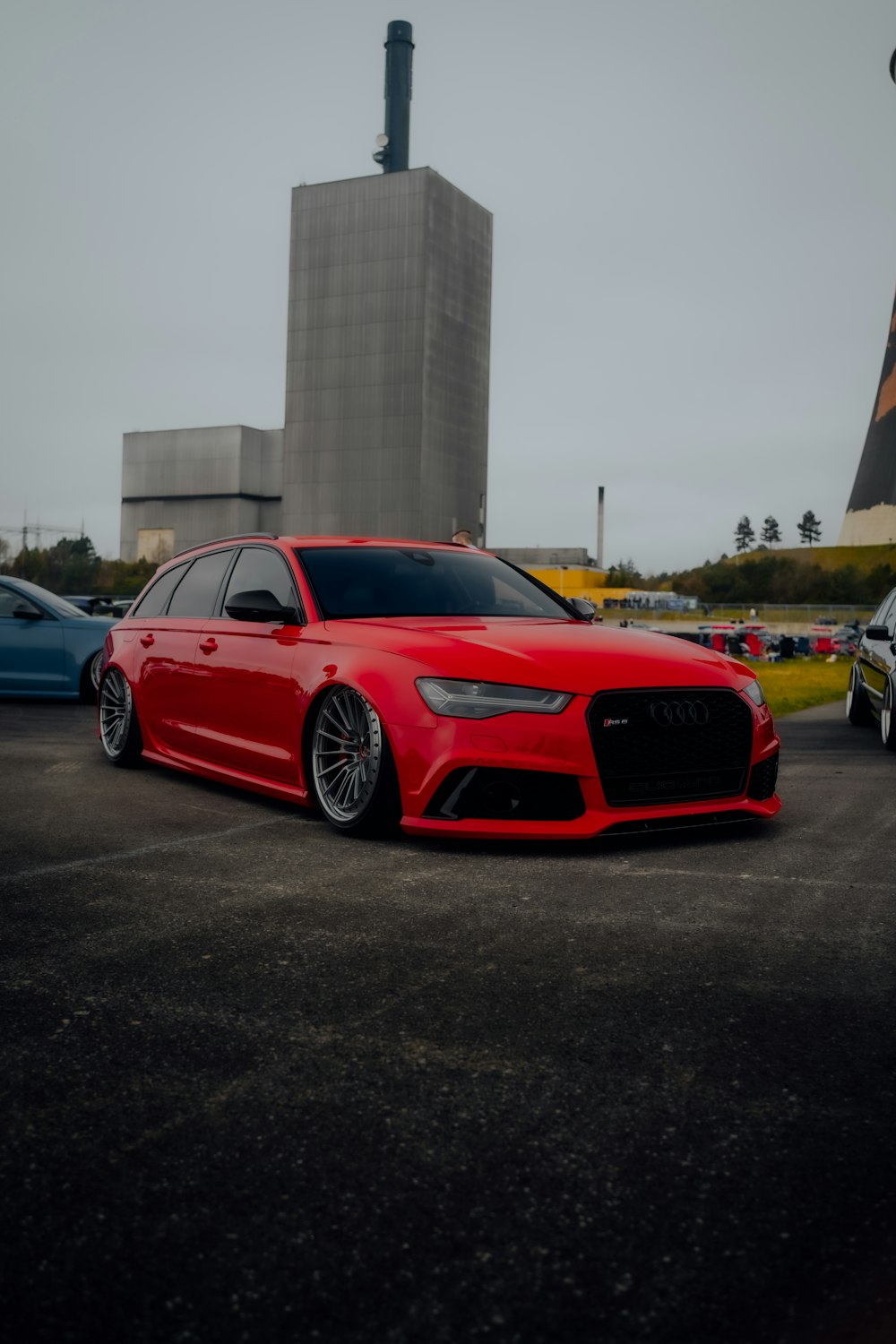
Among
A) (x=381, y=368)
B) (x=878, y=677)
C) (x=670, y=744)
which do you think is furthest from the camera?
(x=381, y=368)

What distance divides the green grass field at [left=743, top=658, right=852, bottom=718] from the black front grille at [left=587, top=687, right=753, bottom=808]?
8747mm

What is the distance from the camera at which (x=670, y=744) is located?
548 cm

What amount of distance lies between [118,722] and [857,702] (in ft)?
24.7

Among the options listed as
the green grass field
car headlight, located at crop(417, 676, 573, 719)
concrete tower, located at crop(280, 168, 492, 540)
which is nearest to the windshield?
car headlight, located at crop(417, 676, 573, 719)

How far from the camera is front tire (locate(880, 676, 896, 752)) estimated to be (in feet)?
32.2

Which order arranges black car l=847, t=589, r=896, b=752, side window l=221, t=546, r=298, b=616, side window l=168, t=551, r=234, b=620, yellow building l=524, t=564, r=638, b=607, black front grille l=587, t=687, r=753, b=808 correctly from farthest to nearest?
yellow building l=524, t=564, r=638, b=607
black car l=847, t=589, r=896, b=752
side window l=168, t=551, r=234, b=620
side window l=221, t=546, r=298, b=616
black front grille l=587, t=687, r=753, b=808

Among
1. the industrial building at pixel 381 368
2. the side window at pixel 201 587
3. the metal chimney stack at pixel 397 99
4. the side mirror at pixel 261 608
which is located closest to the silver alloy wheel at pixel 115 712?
the side window at pixel 201 587

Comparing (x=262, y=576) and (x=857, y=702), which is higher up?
(x=262, y=576)

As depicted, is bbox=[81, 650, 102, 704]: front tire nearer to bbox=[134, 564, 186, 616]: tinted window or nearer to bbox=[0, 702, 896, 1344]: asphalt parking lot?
bbox=[134, 564, 186, 616]: tinted window

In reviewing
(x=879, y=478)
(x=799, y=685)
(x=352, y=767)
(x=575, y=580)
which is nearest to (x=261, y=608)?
(x=352, y=767)

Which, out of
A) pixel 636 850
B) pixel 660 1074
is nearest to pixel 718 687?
pixel 636 850

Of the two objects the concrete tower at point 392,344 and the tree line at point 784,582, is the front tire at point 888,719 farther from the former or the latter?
the tree line at point 784,582

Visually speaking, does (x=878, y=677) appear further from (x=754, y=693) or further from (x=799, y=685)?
(x=799, y=685)

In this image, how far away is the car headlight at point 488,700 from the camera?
17.2 ft
